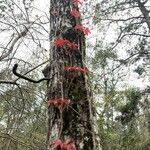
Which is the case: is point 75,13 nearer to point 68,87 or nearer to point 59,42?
point 59,42

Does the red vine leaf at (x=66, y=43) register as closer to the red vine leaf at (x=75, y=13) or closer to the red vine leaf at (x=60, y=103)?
the red vine leaf at (x=75, y=13)

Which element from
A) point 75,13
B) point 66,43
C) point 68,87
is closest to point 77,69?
point 68,87

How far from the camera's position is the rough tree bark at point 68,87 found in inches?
109

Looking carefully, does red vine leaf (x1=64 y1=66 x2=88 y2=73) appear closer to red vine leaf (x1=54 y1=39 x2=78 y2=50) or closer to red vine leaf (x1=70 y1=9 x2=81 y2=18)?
red vine leaf (x1=54 y1=39 x2=78 y2=50)

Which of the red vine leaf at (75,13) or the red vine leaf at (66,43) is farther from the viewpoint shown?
the red vine leaf at (75,13)

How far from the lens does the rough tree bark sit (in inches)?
109

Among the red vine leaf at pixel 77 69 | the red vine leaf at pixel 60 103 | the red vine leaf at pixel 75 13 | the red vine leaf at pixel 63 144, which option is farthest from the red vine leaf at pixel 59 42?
the red vine leaf at pixel 63 144

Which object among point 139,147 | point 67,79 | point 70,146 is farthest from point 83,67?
point 139,147

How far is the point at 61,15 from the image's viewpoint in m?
3.40

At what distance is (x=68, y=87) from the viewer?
9.68 ft

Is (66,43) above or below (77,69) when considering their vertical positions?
above

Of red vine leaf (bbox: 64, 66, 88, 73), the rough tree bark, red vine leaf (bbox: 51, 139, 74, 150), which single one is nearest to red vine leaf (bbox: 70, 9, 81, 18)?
the rough tree bark

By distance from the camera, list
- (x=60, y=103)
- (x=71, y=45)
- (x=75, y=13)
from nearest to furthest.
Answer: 1. (x=60, y=103)
2. (x=71, y=45)
3. (x=75, y=13)

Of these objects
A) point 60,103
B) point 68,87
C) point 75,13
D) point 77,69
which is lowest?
point 60,103
